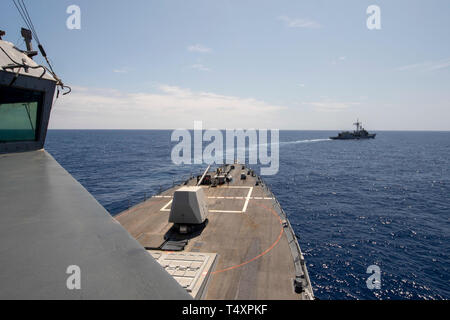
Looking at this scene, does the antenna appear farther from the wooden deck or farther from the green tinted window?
the wooden deck

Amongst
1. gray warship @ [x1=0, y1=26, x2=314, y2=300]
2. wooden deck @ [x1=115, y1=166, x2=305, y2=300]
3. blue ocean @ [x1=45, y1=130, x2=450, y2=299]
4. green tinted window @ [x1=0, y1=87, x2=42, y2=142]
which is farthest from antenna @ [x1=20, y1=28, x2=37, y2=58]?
blue ocean @ [x1=45, y1=130, x2=450, y2=299]

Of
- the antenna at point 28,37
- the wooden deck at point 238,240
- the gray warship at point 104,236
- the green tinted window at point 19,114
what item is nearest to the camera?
the gray warship at point 104,236

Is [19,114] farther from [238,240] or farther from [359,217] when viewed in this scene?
[359,217]

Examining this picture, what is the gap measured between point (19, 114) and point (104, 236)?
11.8 metres

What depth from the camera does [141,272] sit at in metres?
2.81

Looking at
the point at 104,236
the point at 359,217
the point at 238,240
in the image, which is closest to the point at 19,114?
the point at 104,236

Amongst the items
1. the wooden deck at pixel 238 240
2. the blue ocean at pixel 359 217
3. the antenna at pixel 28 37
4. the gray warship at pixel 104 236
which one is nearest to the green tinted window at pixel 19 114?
the gray warship at pixel 104 236

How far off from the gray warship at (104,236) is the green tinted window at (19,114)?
48mm

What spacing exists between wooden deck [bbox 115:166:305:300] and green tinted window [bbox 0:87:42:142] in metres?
12.9

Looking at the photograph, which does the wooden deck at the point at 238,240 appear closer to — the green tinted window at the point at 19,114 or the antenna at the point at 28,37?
the green tinted window at the point at 19,114

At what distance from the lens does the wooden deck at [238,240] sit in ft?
52.2

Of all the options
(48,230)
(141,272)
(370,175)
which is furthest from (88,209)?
(370,175)

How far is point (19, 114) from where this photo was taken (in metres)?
11.8

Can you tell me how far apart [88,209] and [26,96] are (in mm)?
10245
